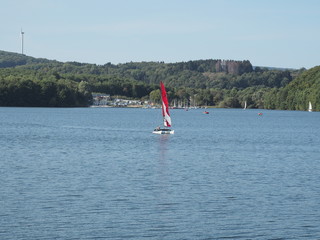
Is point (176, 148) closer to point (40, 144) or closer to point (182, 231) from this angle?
point (40, 144)

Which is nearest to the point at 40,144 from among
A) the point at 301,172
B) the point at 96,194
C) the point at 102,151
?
the point at 102,151

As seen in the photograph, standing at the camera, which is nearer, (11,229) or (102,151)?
(11,229)

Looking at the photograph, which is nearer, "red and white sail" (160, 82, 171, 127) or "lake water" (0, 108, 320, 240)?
"lake water" (0, 108, 320, 240)

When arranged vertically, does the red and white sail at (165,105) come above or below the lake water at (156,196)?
above

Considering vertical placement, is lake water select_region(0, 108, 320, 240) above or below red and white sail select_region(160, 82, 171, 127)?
below

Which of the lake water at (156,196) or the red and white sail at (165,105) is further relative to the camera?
the red and white sail at (165,105)

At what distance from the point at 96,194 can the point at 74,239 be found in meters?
8.76

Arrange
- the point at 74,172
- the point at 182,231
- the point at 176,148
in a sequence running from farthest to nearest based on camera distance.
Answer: the point at 176,148
the point at 74,172
the point at 182,231

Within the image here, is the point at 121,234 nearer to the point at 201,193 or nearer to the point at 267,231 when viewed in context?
the point at 267,231

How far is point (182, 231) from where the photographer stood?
82.8ft

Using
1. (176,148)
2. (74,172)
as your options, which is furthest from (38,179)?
(176,148)

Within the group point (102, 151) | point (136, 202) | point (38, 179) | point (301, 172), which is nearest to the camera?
point (136, 202)

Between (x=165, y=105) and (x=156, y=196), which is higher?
(x=165, y=105)

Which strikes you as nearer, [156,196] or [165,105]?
[156,196]
